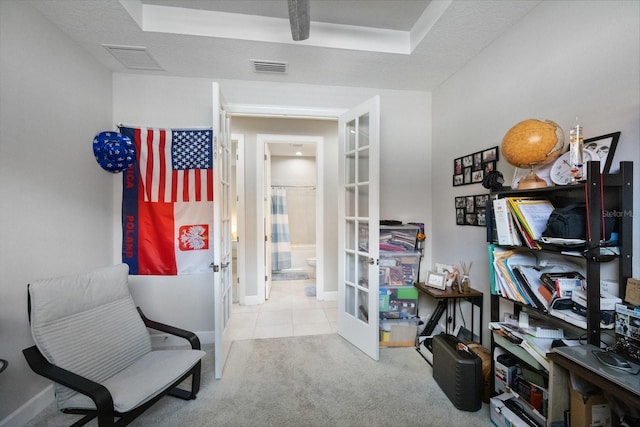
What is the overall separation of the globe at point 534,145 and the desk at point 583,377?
82 centimetres

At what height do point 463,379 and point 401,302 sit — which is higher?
point 401,302

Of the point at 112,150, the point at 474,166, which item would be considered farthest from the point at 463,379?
the point at 112,150

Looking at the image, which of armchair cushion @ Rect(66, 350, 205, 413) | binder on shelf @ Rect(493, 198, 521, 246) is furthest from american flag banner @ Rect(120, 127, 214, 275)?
binder on shelf @ Rect(493, 198, 521, 246)

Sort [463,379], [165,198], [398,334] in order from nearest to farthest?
[463,379] < [165,198] < [398,334]

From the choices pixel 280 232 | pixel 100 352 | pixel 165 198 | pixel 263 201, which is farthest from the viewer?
pixel 280 232

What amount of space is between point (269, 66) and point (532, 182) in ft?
7.22

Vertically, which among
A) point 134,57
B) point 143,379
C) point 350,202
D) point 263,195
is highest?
point 134,57

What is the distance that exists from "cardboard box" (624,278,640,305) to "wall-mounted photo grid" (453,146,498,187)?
3.61 ft

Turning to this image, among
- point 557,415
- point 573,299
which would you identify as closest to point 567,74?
point 573,299

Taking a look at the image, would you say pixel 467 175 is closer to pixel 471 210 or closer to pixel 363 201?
pixel 471 210

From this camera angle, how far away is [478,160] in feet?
6.88

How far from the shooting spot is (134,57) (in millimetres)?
2111

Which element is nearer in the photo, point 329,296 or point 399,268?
point 399,268

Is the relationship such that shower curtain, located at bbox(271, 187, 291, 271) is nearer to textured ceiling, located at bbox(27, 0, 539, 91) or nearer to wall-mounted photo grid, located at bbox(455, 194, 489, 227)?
textured ceiling, located at bbox(27, 0, 539, 91)
